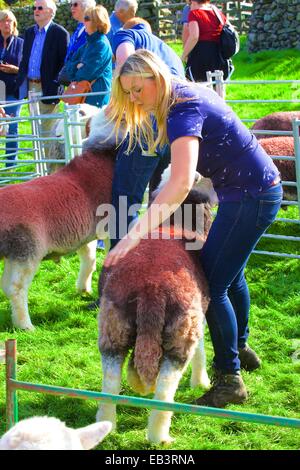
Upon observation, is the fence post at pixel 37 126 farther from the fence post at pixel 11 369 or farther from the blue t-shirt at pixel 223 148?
the fence post at pixel 11 369

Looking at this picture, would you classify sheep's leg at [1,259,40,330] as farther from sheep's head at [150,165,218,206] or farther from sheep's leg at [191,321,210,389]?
sheep's leg at [191,321,210,389]

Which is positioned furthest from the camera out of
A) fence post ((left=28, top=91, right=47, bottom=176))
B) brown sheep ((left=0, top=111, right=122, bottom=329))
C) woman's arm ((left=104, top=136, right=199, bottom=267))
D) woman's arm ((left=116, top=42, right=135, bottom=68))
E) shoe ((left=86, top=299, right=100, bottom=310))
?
fence post ((left=28, top=91, right=47, bottom=176))

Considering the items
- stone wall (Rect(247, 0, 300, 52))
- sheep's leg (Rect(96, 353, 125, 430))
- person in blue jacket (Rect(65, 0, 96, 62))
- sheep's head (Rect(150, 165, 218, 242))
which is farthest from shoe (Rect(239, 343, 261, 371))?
stone wall (Rect(247, 0, 300, 52))

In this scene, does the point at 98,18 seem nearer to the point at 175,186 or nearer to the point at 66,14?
the point at 175,186

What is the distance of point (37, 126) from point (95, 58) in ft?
5.50

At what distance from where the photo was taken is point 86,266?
20.6ft

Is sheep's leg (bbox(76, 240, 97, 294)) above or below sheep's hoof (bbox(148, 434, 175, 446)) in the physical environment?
above

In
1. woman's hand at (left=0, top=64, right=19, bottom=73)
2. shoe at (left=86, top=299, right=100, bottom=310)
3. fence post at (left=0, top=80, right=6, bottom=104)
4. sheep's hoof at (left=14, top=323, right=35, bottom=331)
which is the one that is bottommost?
sheep's hoof at (left=14, top=323, right=35, bottom=331)

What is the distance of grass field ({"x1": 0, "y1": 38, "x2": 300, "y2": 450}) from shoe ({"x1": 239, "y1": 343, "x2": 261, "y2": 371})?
0.18 ft

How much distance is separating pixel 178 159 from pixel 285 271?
10.9 feet

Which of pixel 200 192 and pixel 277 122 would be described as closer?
pixel 200 192

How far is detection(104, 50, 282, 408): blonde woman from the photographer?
11.7 ft

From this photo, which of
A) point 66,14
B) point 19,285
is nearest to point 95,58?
point 19,285

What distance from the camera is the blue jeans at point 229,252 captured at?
394cm
